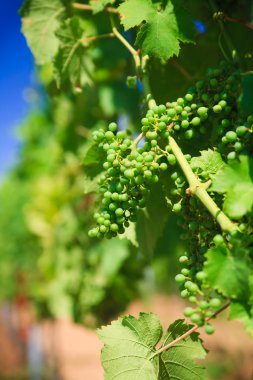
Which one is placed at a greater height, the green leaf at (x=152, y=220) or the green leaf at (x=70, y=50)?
the green leaf at (x=70, y=50)

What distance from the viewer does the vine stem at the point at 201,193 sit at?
99 cm

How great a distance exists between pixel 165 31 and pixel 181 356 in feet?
2.96

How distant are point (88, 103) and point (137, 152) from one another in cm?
268

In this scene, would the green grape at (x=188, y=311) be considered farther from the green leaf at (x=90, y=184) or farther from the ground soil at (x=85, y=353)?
the ground soil at (x=85, y=353)

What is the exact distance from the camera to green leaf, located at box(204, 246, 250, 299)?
0.92m

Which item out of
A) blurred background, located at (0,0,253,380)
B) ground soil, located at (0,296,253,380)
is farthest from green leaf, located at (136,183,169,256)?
ground soil, located at (0,296,253,380)

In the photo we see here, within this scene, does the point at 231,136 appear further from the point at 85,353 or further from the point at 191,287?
the point at 85,353

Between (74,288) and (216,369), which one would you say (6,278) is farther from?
(74,288)

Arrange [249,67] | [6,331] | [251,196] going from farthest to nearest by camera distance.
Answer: [6,331] → [249,67] → [251,196]

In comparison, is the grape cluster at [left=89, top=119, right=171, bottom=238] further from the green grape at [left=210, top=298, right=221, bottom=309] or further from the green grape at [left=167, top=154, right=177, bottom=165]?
the green grape at [left=210, top=298, right=221, bottom=309]

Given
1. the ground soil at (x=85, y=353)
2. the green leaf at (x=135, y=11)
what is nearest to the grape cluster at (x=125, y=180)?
the green leaf at (x=135, y=11)

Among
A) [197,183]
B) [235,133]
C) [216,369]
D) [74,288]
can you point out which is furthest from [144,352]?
[216,369]

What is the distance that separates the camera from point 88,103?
12.3 feet

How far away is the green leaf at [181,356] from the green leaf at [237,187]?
14.2 inches
